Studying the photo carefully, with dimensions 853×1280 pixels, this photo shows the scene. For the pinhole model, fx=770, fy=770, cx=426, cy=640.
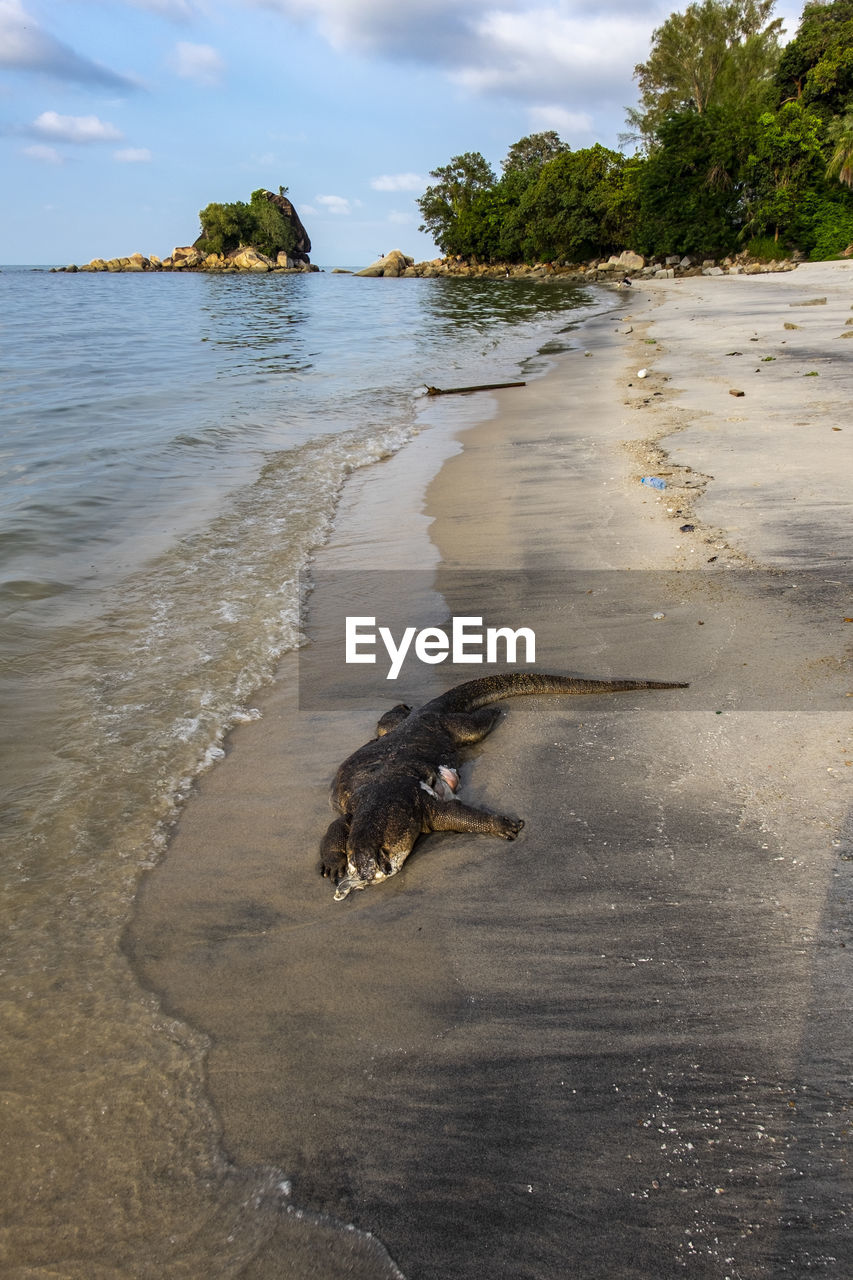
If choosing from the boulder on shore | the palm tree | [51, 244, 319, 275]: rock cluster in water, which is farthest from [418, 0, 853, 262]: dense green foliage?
[51, 244, 319, 275]: rock cluster in water

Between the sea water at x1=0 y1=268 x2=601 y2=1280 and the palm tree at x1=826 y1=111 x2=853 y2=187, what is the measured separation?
4184 centimetres

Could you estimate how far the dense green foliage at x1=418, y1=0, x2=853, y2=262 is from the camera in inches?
1861

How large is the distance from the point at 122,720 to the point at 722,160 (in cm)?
5941

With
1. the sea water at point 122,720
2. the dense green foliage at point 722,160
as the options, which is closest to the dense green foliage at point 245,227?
the dense green foliage at point 722,160

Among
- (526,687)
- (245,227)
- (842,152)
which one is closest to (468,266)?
(842,152)

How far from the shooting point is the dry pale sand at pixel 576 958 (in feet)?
6.90

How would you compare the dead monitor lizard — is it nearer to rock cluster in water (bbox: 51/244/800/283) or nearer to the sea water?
the sea water

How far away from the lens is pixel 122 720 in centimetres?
493

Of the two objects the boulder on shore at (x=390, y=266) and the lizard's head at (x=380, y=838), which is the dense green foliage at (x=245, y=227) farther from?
the lizard's head at (x=380, y=838)

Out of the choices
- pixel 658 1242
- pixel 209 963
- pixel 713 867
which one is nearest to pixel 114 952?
pixel 209 963

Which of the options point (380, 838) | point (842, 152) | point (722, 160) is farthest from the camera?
point (722, 160)

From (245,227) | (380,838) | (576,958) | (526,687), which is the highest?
(245,227)

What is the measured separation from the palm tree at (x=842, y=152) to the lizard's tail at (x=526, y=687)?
173 feet

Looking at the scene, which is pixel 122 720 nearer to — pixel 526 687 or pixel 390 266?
pixel 526 687
